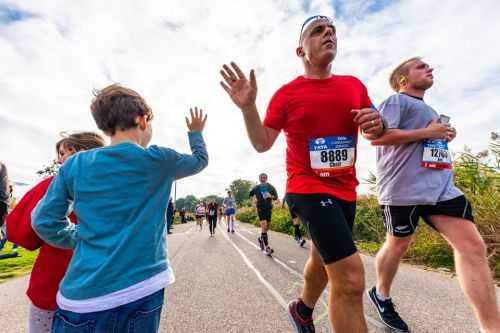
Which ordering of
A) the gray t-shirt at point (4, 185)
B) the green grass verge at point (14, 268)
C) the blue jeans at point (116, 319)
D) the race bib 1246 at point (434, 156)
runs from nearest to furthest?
1. the blue jeans at point (116, 319)
2. the race bib 1246 at point (434, 156)
3. the gray t-shirt at point (4, 185)
4. the green grass verge at point (14, 268)

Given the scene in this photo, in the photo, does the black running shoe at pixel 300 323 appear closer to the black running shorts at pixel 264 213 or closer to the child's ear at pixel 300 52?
the child's ear at pixel 300 52

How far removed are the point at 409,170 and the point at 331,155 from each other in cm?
96

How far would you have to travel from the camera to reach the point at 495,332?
183 centimetres

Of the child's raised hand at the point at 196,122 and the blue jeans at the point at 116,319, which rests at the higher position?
the child's raised hand at the point at 196,122

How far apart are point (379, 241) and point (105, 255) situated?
817cm

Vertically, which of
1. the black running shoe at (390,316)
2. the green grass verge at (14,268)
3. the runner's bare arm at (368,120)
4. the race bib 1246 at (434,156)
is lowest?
the green grass verge at (14,268)

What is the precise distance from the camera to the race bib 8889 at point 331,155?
6.29 feet

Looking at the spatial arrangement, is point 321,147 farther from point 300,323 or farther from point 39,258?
point 39,258

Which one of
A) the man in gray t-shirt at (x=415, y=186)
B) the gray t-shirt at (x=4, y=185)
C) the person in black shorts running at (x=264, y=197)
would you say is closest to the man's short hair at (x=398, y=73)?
the man in gray t-shirt at (x=415, y=186)

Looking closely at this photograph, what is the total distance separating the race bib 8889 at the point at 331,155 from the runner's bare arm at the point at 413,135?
0.48 m

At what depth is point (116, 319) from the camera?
1.20 metres

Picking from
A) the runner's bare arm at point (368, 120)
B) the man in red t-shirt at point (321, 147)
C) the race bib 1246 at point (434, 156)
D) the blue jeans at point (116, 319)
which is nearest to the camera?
the blue jeans at point (116, 319)

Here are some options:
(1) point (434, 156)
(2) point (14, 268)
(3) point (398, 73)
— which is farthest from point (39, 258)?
(2) point (14, 268)

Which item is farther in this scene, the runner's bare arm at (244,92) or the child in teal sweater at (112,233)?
the runner's bare arm at (244,92)
